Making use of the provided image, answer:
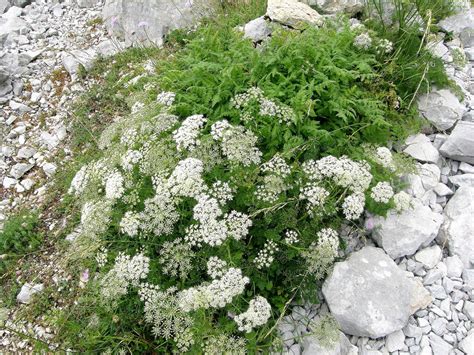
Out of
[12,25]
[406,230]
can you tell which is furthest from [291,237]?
[12,25]

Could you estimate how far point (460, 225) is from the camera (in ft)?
15.5

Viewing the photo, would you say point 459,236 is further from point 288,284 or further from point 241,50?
point 241,50

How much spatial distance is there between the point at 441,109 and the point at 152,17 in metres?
6.42

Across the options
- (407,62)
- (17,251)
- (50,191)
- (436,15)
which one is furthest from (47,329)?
(436,15)

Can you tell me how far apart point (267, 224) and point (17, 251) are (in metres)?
3.94

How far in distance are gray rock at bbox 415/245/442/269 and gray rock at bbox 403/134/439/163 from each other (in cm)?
121

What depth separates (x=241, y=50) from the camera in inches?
220

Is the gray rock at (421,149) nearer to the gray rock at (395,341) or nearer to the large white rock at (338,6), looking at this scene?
the gray rock at (395,341)

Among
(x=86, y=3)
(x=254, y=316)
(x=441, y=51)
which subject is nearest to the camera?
(x=254, y=316)

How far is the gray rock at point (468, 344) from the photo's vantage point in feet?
13.1

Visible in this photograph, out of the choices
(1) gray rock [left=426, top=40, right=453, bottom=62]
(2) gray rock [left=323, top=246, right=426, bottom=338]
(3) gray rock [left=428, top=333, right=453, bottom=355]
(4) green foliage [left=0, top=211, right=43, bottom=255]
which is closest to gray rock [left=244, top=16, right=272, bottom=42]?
(1) gray rock [left=426, top=40, right=453, bottom=62]

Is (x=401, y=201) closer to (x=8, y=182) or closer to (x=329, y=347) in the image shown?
(x=329, y=347)

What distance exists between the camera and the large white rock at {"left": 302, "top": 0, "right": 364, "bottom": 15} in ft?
23.5

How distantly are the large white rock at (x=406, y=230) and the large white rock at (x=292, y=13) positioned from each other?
3458mm
